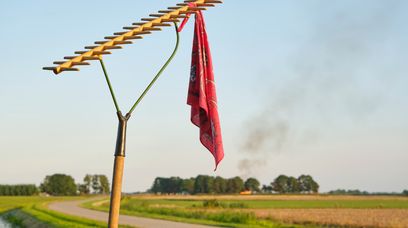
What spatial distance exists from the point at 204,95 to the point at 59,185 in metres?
149

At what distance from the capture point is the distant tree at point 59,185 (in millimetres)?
148500

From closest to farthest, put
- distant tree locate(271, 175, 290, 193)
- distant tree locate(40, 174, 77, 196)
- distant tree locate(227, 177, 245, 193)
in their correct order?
distant tree locate(40, 174, 77, 196), distant tree locate(227, 177, 245, 193), distant tree locate(271, 175, 290, 193)

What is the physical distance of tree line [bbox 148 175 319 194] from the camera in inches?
6407

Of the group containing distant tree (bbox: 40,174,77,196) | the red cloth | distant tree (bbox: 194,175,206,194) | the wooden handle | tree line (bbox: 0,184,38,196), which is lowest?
the wooden handle

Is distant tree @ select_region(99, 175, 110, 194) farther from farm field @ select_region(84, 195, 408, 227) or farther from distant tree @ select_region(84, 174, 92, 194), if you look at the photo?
farm field @ select_region(84, 195, 408, 227)

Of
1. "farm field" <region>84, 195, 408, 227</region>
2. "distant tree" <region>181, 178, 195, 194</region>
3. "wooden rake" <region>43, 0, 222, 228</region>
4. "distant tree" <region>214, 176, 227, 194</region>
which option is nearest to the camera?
"wooden rake" <region>43, 0, 222, 228</region>

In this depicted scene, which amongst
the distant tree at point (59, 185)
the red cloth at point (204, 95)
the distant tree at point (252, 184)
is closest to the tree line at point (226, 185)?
the distant tree at point (252, 184)

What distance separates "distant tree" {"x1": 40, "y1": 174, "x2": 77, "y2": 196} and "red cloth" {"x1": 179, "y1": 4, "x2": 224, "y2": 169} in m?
148

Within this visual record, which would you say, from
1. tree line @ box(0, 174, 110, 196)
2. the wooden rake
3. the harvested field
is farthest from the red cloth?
tree line @ box(0, 174, 110, 196)

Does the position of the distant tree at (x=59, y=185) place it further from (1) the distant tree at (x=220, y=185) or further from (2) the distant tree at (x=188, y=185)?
(1) the distant tree at (x=220, y=185)

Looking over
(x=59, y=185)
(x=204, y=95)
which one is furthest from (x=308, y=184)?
(x=204, y=95)

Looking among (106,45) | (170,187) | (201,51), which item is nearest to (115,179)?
(106,45)

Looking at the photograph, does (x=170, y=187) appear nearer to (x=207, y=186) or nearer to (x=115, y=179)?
(x=207, y=186)

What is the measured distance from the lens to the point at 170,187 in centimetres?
17462
